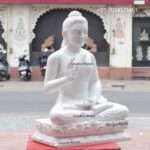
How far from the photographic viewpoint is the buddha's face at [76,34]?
693 cm

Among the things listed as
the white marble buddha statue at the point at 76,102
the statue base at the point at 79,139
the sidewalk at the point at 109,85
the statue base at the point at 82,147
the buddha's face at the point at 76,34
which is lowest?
the sidewalk at the point at 109,85

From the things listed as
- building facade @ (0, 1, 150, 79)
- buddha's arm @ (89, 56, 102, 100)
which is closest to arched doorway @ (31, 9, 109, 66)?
building facade @ (0, 1, 150, 79)

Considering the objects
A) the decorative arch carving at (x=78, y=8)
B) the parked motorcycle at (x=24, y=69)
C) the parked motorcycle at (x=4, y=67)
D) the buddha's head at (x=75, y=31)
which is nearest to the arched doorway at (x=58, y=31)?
the decorative arch carving at (x=78, y=8)

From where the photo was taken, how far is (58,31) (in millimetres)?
27297

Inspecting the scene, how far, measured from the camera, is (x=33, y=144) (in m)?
7.13

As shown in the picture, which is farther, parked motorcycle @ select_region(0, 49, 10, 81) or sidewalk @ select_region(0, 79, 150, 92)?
parked motorcycle @ select_region(0, 49, 10, 81)

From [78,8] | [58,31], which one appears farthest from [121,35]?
[58,31]

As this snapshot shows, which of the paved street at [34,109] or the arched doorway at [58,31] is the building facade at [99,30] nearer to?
the arched doorway at [58,31]

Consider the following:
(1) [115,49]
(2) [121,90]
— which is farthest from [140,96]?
(1) [115,49]

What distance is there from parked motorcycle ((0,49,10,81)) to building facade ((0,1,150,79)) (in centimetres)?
54

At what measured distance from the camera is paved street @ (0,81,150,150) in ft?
36.1

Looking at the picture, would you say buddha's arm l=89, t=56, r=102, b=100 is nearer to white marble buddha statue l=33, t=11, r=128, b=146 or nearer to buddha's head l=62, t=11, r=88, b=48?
white marble buddha statue l=33, t=11, r=128, b=146

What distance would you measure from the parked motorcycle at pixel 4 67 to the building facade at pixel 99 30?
54 centimetres

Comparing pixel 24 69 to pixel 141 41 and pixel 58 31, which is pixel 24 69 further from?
pixel 141 41
